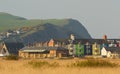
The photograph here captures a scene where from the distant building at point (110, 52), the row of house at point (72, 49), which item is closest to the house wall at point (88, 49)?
the row of house at point (72, 49)

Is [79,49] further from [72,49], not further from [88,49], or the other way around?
[88,49]

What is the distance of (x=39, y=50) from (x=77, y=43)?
3056 cm

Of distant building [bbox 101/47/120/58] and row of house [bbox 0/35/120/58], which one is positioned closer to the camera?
distant building [bbox 101/47/120/58]

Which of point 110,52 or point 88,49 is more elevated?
point 88,49

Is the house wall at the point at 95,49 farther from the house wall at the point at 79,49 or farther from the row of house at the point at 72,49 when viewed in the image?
the house wall at the point at 79,49

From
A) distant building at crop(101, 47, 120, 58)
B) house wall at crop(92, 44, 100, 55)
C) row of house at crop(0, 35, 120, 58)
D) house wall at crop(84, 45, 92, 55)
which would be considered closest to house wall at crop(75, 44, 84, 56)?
row of house at crop(0, 35, 120, 58)

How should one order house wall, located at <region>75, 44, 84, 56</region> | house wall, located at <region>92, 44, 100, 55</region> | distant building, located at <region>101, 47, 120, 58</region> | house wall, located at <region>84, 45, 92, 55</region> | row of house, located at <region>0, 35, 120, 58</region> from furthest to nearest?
house wall, located at <region>84, 45, 92, 55</region>, house wall, located at <region>75, 44, 84, 56</region>, house wall, located at <region>92, 44, 100, 55</region>, row of house, located at <region>0, 35, 120, 58</region>, distant building, located at <region>101, 47, 120, 58</region>

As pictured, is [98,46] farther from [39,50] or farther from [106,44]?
[39,50]

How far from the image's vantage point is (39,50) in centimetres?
16388

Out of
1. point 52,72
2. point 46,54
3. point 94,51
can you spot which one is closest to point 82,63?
point 52,72

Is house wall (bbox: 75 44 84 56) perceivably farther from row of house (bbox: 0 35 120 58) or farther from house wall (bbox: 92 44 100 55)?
house wall (bbox: 92 44 100 55)

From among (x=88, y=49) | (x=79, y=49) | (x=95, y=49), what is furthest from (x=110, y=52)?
(x=79, y=49)

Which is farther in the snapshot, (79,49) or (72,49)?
(79,49)

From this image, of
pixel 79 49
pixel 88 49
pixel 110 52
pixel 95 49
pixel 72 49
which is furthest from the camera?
pixel 88 49
